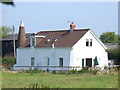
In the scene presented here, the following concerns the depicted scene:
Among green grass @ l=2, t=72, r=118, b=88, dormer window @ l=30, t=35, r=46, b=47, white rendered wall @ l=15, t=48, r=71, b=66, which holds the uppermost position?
dormer window @ l=30, t=35, r=46, b=47

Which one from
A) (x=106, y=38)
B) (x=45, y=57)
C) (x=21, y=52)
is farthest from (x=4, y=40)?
(x=106, y=38)

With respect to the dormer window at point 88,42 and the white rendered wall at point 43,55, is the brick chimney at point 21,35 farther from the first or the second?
the dormer window at point 88,42

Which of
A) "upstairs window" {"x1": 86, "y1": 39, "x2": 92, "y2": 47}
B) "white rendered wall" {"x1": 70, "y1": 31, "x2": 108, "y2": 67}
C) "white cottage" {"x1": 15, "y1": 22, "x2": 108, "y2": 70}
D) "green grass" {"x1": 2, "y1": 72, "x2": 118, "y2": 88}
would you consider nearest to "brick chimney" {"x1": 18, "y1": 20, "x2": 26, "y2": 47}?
"white cottage" {"x1": 15, "y1": 22, "x2": 108, "y2": 70}

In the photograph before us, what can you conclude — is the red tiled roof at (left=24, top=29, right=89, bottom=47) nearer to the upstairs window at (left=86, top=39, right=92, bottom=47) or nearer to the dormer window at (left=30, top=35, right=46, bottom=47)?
the dormer window at (left=30, top=35, right=46, bottom=47)

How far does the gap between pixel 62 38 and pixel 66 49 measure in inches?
126

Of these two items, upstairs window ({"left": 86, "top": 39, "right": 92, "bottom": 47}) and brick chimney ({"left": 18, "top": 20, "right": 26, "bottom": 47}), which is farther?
brick chimney ({"left": 18, "top": 20, "right": 26, "bottom": 47})

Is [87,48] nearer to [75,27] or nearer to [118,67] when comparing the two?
[75,27]

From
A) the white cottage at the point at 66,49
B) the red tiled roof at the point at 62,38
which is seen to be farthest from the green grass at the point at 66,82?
the red tiled roof at the point at 62,38

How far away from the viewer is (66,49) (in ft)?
127

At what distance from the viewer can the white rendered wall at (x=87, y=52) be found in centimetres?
3866

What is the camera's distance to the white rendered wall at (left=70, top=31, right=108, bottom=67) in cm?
3866

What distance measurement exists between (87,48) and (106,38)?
63.9 meters

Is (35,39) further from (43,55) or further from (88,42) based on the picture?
(88,42)

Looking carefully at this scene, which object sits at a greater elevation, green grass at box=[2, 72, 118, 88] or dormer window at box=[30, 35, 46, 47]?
dormer window at box=[30, 35, 46, 47]
